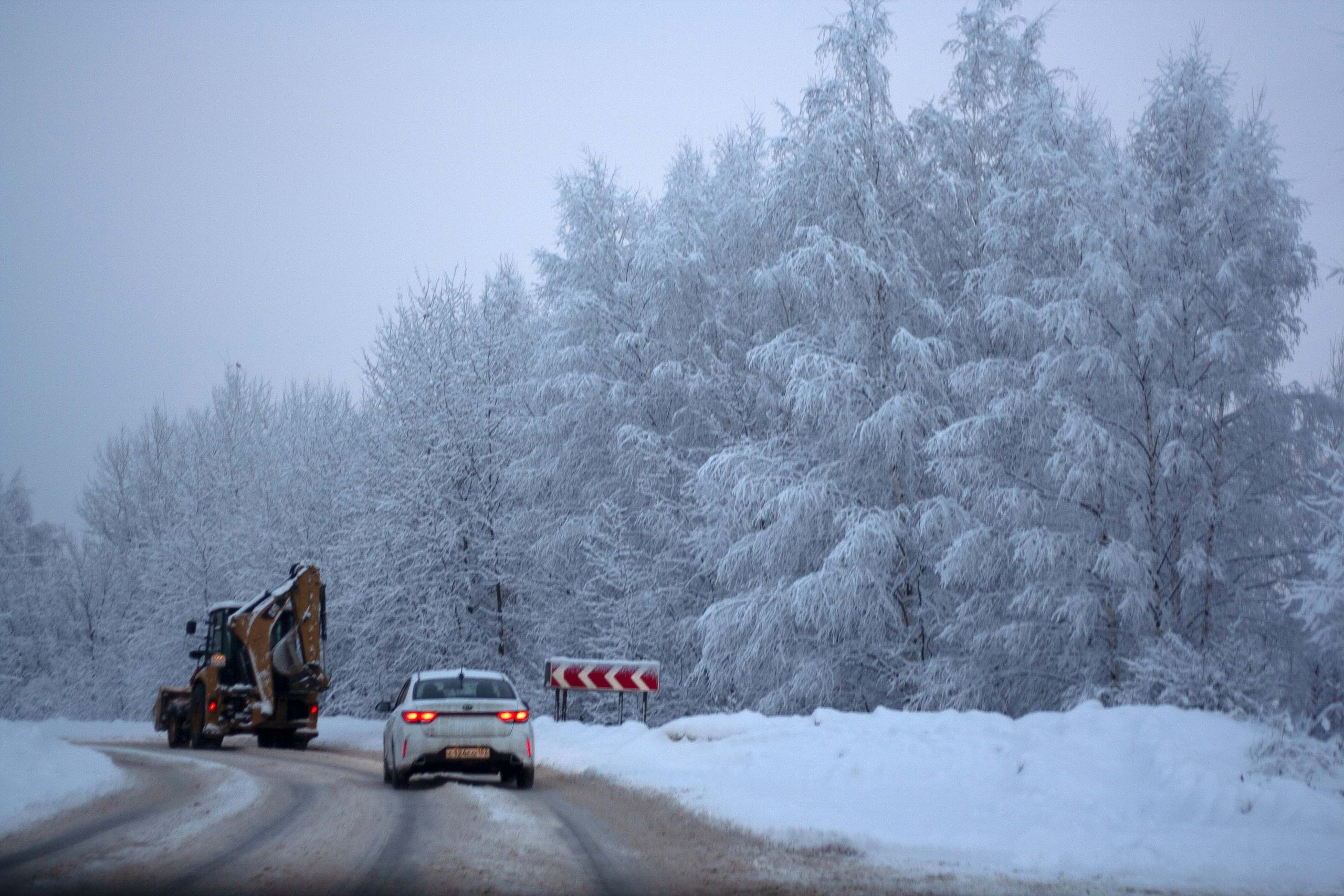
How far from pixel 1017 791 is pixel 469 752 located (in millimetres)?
6576

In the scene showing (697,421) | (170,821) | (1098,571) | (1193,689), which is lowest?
(170,821)

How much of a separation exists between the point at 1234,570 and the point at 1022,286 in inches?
246

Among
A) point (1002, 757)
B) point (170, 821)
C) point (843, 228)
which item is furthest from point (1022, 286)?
point (170, 821)

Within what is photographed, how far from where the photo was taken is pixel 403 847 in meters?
8.81

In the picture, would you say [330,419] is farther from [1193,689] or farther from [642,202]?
[1193,689]

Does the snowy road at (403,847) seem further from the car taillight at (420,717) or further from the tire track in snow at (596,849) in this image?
the car taillight at (420,717)

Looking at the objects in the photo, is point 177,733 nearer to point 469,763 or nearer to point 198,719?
point 198,719

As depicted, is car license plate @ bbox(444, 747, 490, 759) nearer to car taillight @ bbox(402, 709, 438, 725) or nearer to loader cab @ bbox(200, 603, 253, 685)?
car taillight @ bbox(402, 709, 438, 725)

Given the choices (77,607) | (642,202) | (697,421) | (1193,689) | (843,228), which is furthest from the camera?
(77,607)

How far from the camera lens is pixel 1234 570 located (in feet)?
59.9

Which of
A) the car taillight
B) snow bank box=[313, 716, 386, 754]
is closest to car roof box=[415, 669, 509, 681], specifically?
the car taillight

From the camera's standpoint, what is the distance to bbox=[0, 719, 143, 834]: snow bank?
11.9 metres

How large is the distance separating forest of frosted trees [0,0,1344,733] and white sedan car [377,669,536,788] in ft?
25.4

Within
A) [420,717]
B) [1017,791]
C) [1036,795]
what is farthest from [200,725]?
[1036,795]
